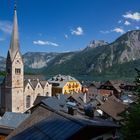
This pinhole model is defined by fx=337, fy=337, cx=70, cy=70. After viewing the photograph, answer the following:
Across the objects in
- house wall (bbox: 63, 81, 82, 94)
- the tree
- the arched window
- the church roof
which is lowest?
the arched window

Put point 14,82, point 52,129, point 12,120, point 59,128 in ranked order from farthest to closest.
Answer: point 14,82, point 12,120, point 52,129, point 59,128

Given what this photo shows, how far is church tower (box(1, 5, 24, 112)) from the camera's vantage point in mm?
76062

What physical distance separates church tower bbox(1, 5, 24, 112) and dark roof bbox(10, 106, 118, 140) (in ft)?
178

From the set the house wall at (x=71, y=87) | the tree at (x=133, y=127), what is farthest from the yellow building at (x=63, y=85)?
the tree at (x=133, y=127)

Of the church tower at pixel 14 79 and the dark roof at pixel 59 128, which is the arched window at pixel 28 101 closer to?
the church tower at pixel 14 79

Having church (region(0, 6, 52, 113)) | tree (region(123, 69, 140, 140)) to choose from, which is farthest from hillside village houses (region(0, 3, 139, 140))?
tree (region(123, 69, 140, 140))

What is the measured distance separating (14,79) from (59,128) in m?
58.2

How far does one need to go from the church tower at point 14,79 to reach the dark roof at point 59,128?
178ft

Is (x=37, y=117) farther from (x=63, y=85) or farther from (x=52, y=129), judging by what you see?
(x=63, y=85)

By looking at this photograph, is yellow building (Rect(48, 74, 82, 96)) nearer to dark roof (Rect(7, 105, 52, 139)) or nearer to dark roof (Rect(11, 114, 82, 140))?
dark roof (Rect(7, 105, 52, 139))

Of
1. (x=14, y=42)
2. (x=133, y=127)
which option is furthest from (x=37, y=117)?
(x=14, y=42)

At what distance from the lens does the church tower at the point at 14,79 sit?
250ft

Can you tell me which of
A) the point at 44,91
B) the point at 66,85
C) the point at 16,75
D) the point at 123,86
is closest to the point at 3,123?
the point at 16,75

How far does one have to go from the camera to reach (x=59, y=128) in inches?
805
